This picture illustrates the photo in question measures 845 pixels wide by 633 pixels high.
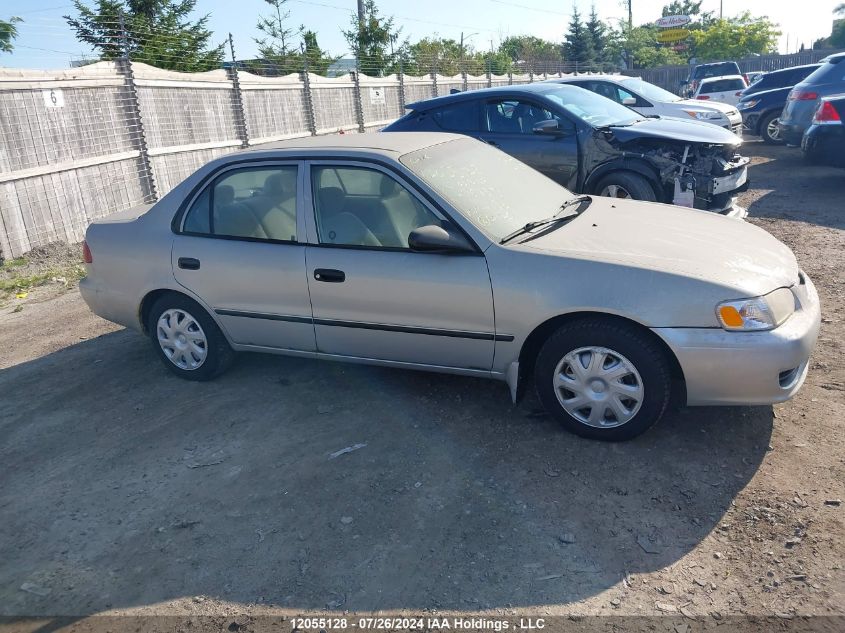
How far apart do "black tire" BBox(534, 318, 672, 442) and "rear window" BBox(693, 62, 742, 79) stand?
27.3 meters

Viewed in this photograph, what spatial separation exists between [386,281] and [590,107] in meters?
5.25

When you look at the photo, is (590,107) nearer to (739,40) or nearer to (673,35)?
(739,40)

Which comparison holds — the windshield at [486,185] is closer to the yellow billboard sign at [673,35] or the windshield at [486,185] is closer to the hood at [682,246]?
the hood at [682,246]

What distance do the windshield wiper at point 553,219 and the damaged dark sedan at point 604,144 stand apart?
2.89 m

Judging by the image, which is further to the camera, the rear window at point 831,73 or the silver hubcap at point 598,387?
the rear window at point 831,73

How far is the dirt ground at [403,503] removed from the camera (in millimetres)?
2873

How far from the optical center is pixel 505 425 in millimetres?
4086

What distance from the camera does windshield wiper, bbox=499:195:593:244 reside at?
159 inches

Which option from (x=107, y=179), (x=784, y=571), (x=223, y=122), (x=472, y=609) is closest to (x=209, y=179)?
(x=472, y=609)

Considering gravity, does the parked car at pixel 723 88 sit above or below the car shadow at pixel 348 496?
above

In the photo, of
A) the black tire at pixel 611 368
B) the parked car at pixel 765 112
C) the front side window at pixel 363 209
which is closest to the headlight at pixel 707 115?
the parked car at pixel 765 112

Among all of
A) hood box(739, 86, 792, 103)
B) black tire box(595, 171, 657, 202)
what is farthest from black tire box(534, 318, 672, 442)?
hood box(739, 86, 792, 103)

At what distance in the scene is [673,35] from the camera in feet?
225

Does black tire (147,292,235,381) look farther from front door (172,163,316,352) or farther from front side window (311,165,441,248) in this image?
front side window (311,165,441,248)
